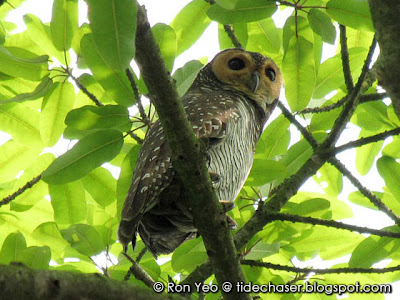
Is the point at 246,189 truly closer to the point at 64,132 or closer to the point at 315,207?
the point at 315,207

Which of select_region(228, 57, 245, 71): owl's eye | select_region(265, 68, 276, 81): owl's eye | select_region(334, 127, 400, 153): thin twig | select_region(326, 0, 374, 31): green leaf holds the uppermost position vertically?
select_region(228, 57, 245, 71): owl's eye

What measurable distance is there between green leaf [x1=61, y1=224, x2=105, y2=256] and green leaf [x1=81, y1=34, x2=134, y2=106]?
0.82 m

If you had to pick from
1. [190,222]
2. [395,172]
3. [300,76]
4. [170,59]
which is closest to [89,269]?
[190,222]

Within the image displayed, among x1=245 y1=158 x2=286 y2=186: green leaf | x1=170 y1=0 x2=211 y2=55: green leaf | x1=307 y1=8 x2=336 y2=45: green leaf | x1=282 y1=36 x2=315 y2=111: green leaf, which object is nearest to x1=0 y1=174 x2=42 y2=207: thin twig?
x1=170 y1=0 x2=211 y2=55: green leaf

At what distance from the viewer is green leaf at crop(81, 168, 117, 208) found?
3766mm

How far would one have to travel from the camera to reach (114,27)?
208 centimetres

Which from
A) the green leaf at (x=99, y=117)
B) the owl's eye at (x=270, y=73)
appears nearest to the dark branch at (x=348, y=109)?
the green leaf at (x=99, y=117)

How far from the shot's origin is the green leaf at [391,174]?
3584 mm

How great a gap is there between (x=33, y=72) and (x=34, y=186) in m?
0.78

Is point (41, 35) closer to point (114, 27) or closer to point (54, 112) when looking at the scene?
point (54, 112)

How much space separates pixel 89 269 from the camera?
370cm

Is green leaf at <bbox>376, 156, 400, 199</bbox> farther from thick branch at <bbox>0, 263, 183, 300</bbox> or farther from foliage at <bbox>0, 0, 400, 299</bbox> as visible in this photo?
thick branch at <bbox>0, 263, 183, 300</bbox>

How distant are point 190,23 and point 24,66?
3.68 ft

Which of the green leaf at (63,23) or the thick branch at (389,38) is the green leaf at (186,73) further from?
the thick branch at (389,38)
